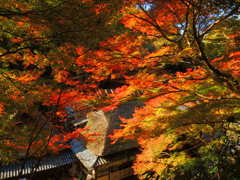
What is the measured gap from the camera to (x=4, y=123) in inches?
212

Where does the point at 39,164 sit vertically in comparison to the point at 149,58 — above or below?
below

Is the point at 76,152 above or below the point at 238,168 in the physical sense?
below

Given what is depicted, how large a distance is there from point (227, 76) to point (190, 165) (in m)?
4.38

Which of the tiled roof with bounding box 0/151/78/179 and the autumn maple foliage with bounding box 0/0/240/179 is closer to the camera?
the autumn maple foliage with bounding box 0/0/240/179

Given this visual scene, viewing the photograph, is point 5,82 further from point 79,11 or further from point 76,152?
point 76,152

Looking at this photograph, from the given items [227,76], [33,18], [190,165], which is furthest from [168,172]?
[33,18]

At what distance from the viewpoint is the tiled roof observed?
8398 millimetres

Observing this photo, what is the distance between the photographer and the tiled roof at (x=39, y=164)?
8.40 metres

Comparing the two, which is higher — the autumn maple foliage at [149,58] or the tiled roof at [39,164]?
the autumn maple foliage at [149,58]

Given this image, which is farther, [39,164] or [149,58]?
[39,164]

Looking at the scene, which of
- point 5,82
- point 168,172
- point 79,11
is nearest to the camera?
point 79,11

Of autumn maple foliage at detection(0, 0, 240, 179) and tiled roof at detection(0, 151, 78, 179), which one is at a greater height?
autumn maple foliage at detection(0, 0, 240, 179)

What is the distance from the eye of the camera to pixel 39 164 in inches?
354

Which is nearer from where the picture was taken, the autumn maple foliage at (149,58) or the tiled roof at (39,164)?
the autumn maple foliage at (149,58)
